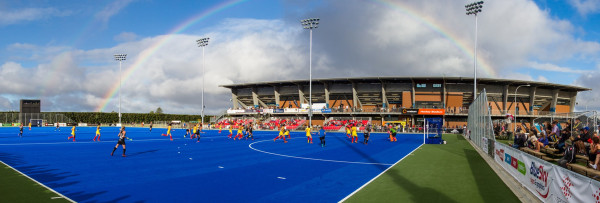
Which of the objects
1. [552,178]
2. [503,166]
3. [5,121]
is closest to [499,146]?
[503,166]

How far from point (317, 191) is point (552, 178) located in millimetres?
5761

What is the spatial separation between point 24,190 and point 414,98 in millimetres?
72262

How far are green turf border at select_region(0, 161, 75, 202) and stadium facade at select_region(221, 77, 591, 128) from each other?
6242cm

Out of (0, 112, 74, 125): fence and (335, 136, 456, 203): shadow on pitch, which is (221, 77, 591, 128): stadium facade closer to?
(0, 112, 74, 125): fence

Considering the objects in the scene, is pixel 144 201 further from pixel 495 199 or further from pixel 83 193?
pixel 495 199

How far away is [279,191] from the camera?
10297 millimetres

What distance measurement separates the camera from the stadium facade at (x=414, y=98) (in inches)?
2844

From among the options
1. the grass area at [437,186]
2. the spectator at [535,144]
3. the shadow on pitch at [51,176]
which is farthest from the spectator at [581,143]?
the shadow on pitch at [51,176]

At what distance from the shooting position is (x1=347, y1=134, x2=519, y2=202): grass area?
9.38 metres

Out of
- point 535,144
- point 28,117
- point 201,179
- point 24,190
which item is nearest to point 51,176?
point 24,190

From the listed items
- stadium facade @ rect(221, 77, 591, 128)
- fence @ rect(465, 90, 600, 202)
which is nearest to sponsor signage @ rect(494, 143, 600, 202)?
fence @ rect(465, 90, 600, 202)

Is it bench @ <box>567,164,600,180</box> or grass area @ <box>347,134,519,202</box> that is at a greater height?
bench @ <box>567,164,600,180</box>

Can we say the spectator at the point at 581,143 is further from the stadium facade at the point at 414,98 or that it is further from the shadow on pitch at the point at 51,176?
the stadium facade at the point at 414,98

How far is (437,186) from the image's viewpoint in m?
11.0
